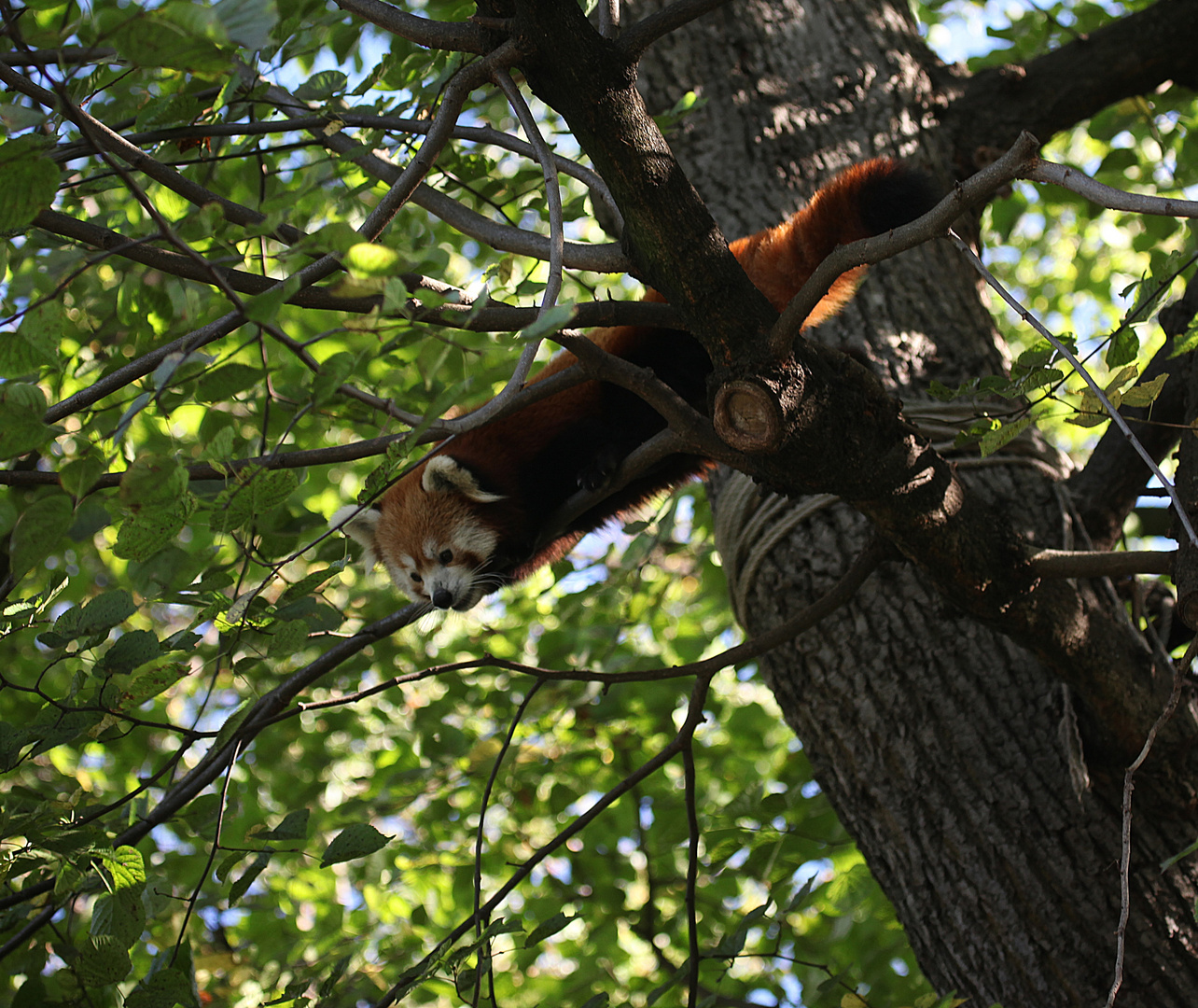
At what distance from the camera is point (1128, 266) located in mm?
8797

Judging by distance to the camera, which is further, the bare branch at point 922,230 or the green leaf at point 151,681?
the green leaf at point 151,681

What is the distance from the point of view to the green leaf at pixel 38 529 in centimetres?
123

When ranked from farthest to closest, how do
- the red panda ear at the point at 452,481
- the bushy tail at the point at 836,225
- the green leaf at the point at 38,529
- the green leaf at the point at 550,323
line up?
the red panda ear at the point at 452,481 → the bushy tail at the point at 836,225 → the green leaf at the point at 38,529 → the green leaf at the point at 550,323

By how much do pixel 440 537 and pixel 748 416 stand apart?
1.93 meters

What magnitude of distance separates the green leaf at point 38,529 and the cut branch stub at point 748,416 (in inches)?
39.3

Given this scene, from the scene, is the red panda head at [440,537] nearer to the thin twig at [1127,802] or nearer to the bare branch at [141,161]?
the bare branch at [141,161]

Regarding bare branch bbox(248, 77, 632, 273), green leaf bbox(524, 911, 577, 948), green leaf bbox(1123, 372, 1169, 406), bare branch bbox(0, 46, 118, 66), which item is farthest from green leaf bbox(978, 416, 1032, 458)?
bare branch bbox(0, 46, 118, 66)

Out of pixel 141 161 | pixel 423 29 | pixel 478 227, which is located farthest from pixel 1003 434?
pixel 141 161

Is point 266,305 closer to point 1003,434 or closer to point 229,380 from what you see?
point 229,380

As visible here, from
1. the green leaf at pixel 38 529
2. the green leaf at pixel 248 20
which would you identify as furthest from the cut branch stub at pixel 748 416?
the green leaf at pixel 38 529

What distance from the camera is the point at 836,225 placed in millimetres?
2318

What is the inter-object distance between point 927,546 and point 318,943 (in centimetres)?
323

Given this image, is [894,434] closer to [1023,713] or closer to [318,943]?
[1023,713]

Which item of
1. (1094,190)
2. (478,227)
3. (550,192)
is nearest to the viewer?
(1094,190)
